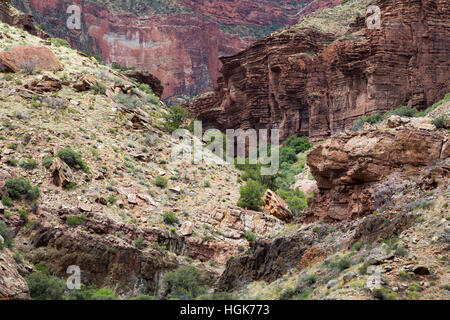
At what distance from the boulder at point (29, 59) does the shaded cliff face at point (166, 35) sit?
2602 inches

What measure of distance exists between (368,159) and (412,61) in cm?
3614

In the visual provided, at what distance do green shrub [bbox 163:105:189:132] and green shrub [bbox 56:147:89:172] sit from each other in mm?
12474

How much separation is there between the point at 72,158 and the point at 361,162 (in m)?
17.9

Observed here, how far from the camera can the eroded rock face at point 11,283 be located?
60.1ft

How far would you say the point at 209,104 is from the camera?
77.8m

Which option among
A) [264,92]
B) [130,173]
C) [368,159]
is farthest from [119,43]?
[368,159]

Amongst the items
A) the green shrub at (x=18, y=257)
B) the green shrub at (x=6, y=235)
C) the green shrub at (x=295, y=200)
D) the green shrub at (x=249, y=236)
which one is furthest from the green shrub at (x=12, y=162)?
the green shrub at (x=295, y=200)

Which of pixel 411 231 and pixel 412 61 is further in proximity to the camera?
pixel 412 61

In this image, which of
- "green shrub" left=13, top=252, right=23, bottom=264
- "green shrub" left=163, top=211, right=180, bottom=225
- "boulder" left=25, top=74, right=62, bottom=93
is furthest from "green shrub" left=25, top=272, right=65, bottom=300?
"boulder" left=25, top=74, right=62, bottom=93

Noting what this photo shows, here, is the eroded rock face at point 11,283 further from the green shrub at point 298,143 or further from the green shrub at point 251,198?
the green shrub at point 298,143

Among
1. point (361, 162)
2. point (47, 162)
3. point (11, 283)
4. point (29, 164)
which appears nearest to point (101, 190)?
point (47, 162)

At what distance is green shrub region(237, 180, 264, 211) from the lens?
36778mm

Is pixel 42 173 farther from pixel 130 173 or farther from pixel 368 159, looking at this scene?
pixel 368 159

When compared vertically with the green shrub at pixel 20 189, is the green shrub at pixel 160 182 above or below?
below
